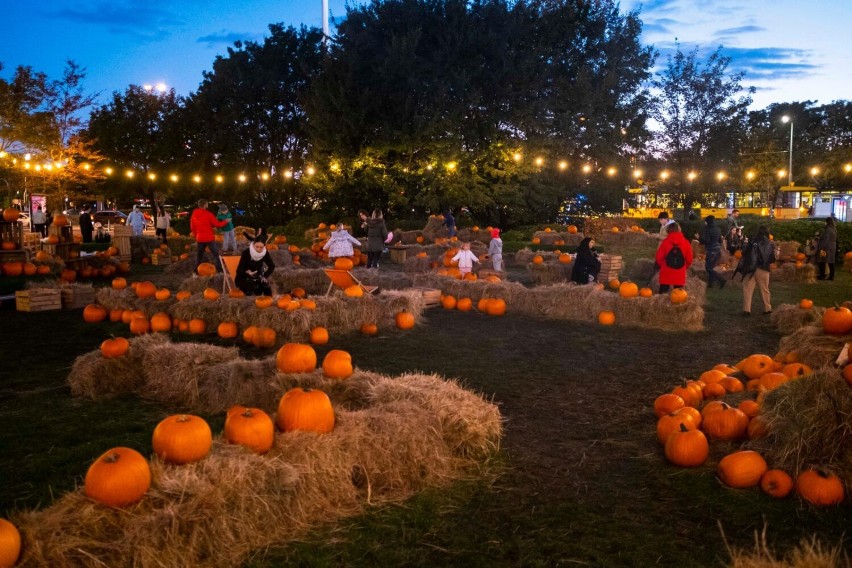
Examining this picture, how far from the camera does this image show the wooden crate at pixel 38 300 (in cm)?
1239

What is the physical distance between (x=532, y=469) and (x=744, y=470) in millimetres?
1541

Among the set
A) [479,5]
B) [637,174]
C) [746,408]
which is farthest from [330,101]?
[746,408]

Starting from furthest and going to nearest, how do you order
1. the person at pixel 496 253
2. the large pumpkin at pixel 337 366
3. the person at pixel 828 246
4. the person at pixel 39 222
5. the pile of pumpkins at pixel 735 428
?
the person at pixel 39 222 < the person at pixel 828 246 < the person at pixel 496 253 < the large pumpkin at pixel 337 366 < the pile of pumpkins at pixel 735 428

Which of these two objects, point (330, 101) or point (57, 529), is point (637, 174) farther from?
point (57, 529)

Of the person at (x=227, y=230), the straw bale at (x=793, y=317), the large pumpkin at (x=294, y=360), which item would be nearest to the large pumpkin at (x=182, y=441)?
the large pumpkin at (x=294, y=360)

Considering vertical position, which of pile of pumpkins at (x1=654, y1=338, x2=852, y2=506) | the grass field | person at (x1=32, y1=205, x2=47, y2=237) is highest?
person at (x1=32, y1=205, x2=47, y2=237)

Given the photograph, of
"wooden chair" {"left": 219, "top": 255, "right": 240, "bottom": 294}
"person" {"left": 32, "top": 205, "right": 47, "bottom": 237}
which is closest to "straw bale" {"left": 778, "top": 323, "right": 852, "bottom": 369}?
"wooden chair" {"left": 219, "top": 255, "right": 240, "bottom": 294}

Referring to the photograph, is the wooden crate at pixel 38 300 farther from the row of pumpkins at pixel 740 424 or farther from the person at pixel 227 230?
the row of pumpkins at pixel 740 424

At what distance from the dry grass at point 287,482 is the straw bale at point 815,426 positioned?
7.17 feet

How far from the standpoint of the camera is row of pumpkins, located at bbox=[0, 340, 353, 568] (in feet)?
11.0

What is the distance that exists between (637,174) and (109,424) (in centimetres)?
3948

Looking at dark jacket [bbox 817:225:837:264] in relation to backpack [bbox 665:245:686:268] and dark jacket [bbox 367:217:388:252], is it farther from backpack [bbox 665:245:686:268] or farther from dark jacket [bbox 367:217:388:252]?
dark jacket [bbox 367:217:388:252]

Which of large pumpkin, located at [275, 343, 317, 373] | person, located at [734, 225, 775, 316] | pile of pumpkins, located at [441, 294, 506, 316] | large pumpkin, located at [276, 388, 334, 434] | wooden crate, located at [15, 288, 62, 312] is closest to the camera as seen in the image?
large pumpkin, located at [276, 388, 334, 434]

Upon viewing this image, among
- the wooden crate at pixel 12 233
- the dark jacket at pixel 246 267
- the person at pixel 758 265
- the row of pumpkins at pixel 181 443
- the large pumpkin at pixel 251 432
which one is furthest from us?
the wooden crate at pixel 12 233
